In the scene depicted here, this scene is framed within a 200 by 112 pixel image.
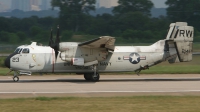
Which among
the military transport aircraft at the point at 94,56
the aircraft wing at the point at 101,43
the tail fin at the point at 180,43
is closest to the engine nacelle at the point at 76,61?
the military transport aircraft at the point at 94,56

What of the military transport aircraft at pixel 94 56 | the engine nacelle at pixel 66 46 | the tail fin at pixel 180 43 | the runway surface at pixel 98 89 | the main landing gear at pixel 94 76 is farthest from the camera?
the tail fin at pixel 180 43

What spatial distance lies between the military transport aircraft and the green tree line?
25.5 m

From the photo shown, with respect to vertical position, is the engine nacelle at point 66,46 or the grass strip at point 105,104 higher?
the engine nacelle at point 66,46

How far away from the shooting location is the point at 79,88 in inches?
915

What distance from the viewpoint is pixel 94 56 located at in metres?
26.9

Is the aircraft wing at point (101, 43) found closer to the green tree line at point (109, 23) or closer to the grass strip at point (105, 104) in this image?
the grass strip at point (105, 104)

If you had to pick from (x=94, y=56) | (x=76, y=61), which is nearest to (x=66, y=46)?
(x=76, y=61)

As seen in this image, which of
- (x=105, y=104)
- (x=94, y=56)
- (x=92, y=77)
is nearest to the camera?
(x=105, y=104)

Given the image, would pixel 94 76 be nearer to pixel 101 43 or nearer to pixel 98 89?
pixel 101 43

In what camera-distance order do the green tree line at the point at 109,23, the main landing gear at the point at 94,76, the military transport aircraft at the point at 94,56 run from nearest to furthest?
the military transport aircraft at the point at 94,56 < the main landing gear at the point at 94,76 < the green tree line at the point at 109,23

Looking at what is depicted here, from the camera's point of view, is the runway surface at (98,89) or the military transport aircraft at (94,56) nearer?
the runway surface at (98,89)

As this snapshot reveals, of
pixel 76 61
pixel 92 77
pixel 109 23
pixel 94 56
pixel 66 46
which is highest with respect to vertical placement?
pixel 109 23

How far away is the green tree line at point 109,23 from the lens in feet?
186

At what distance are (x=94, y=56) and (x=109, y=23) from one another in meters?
41.2
